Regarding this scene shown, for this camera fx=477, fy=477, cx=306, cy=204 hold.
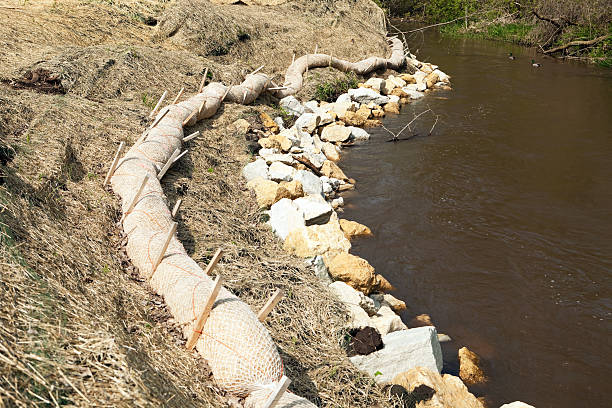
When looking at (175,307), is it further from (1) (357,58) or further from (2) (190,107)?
(1) (357,58)

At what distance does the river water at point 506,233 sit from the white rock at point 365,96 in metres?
0.85

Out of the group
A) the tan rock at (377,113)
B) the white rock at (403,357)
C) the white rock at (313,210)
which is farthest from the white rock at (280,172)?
the tan rock at (377,113)

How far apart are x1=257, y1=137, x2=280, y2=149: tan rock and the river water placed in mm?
1712

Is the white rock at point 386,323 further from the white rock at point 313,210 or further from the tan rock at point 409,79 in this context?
the tan rock at point 409,79

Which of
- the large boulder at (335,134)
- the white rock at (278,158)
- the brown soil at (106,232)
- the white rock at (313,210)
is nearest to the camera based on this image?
the brown soil at (106,232)

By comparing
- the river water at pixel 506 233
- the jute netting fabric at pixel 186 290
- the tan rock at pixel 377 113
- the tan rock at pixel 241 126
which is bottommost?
the river water at pixel 506 233

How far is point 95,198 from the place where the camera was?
5594mm

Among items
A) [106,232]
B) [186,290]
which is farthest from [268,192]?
[186,290]

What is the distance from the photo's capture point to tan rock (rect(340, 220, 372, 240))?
24.8ft

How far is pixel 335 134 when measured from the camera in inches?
451

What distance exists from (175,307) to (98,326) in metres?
1.01

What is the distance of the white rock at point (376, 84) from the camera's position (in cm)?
1506

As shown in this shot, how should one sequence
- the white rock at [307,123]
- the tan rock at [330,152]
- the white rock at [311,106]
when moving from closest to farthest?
1. the tan rock at [330,152]
2. the white rock at [307,123]
3. the white rock at [311,106]

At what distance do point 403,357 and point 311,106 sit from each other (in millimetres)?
9172
